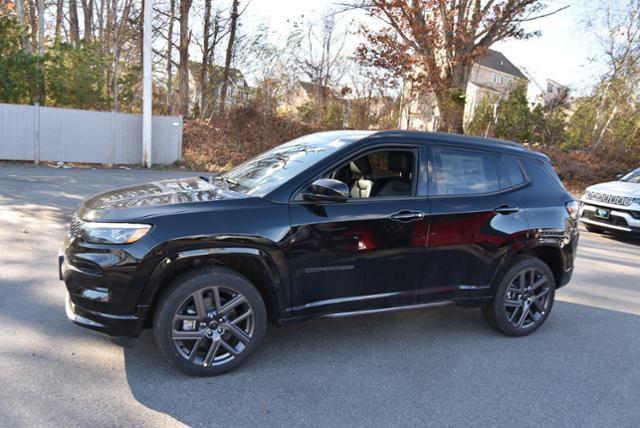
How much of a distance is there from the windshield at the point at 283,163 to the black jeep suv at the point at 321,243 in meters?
0.02

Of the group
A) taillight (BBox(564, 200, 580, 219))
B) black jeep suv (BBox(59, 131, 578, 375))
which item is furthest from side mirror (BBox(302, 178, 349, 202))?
taillight (BBox(564, 200, 580, 219))

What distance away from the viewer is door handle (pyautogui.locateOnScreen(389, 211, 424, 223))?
12.1 feet

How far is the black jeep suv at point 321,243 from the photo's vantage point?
10.3ft

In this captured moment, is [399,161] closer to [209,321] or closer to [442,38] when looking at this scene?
[209,321]

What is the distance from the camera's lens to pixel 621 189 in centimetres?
934

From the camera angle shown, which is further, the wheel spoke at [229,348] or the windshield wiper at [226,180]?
the windshield wiper at [226,180]

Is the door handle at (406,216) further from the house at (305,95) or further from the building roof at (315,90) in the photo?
the building roof at (315,90)

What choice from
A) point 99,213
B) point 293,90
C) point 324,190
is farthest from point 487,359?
point 293,90

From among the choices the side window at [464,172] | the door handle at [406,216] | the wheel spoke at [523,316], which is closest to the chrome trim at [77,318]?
the door handle at [406,216]

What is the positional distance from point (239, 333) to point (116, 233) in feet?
3.55

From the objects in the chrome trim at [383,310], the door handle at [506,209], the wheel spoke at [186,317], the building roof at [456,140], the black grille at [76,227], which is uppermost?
the building roof at [456,140]

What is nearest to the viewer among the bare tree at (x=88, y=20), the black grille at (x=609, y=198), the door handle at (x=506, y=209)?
the door handle at (x=506, y=209)

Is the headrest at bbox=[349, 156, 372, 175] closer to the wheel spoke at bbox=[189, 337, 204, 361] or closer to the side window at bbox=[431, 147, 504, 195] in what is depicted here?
the side window at bbox=[431, 147, 504, 195]

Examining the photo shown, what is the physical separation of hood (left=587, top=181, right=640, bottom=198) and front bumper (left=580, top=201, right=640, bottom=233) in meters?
0.30
